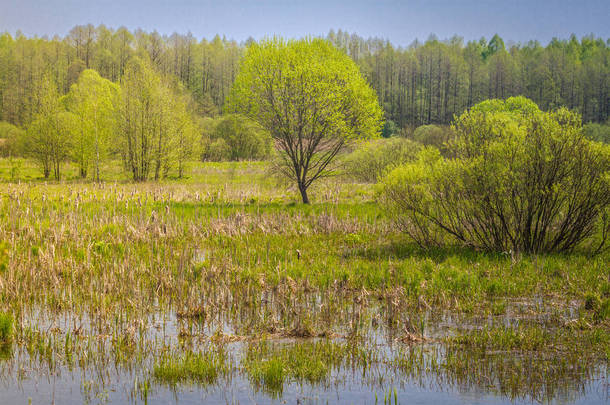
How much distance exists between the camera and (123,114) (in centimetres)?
3928

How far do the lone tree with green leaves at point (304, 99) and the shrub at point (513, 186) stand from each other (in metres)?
9.57

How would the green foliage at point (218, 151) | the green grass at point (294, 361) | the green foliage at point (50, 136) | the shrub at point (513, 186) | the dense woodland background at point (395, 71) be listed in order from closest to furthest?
the green grass at point (294, 361) → the shrub at point (513, 186) → the green foliage at point (50, 136) → the green foliage at point (218, 151) → the dense woodland background at point (395, 71)

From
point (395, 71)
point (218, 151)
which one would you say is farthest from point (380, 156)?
point (395, 71)

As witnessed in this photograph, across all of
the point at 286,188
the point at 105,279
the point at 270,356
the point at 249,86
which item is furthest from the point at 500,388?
the point at 286,188

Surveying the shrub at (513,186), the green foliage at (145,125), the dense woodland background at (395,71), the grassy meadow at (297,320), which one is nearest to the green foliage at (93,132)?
the green foliage at (145,125)

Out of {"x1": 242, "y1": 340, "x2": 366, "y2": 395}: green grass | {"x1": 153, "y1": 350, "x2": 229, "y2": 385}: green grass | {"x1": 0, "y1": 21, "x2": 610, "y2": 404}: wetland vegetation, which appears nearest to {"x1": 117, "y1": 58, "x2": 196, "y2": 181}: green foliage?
{"x1": 0, "y1": 21, "x2": 610, "y2": 404}: wetland vegetation

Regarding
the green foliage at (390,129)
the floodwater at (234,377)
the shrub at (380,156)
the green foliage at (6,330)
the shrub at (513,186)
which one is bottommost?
the floodwater at (234,377)

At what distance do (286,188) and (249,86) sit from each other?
6.75 metres

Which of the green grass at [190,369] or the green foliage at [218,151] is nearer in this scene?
the green grass at [190,369]

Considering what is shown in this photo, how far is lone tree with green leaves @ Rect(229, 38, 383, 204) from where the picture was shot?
75.8 feet

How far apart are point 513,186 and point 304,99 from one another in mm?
12263

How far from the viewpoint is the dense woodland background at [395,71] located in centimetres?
9281

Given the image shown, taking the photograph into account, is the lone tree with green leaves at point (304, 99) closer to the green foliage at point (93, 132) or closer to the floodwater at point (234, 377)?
the floodwater at point (234, 377)

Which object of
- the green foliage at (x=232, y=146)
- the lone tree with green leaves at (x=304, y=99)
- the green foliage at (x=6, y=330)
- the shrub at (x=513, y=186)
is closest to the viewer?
the green foliage at (x=6, y=330)
